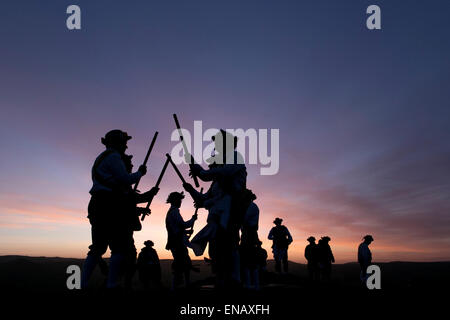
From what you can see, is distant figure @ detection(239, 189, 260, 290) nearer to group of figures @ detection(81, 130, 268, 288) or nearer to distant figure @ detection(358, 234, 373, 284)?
group of figures @ detection(81, 130, 268, 288)

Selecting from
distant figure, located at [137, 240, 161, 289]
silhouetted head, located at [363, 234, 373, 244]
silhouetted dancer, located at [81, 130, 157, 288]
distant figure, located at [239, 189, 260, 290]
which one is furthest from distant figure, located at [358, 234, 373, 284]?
silhouetted dancer, located at [81, 130, 157, 288]

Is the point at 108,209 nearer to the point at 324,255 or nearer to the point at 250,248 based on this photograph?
the point at 250,248

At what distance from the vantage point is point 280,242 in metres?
16.0

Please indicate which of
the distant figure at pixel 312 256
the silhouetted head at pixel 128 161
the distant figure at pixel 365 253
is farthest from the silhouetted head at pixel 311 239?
the silhouetted head at pixel 128 161

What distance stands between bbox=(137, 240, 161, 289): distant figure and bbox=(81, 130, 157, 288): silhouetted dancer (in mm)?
5757

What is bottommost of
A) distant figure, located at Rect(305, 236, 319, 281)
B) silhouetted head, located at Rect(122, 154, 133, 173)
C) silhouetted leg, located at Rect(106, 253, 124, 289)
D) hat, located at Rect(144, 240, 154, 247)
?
distant figure, located at Rect(305, 236, 319, 281)

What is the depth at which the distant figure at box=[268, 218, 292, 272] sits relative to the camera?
1584cm

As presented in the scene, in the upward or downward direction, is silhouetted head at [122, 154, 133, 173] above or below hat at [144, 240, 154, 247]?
above

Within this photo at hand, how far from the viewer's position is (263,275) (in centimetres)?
1211

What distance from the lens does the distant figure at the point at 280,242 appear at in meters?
15.8
